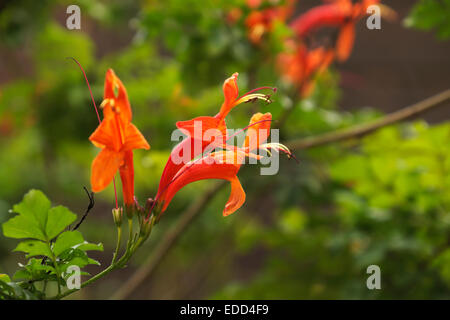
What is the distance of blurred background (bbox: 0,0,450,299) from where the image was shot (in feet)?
2.32

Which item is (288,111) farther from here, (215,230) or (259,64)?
(215,230)

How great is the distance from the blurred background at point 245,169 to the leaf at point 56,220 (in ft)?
0.40

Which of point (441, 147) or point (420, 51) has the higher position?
point (420, 51)

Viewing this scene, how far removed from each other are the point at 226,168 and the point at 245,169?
0.50 metres

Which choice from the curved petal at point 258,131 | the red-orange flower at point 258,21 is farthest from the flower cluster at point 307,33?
the curved petal at point 258,131

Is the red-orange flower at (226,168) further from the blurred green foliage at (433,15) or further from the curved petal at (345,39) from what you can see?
the curved petal at (345,39)

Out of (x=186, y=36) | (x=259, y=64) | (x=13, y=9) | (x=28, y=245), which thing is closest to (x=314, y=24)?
(x=259, y=64)

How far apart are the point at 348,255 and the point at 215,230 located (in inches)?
11.0

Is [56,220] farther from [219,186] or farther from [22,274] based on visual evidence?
[219,186]

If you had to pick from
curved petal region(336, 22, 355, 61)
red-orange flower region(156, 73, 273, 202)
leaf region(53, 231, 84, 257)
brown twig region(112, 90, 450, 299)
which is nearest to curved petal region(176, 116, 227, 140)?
red-orange flower region(156, 73, 273, 202)

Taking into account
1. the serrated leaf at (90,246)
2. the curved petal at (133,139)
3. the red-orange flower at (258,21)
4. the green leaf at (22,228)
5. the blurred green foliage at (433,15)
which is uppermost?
the red-orange flower at (258,21)

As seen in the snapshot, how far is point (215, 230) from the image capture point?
3.36 feet

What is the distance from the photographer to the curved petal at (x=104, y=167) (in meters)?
0.32

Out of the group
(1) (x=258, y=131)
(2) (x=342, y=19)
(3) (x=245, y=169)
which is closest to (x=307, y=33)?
(2) (x=342, y=19)
